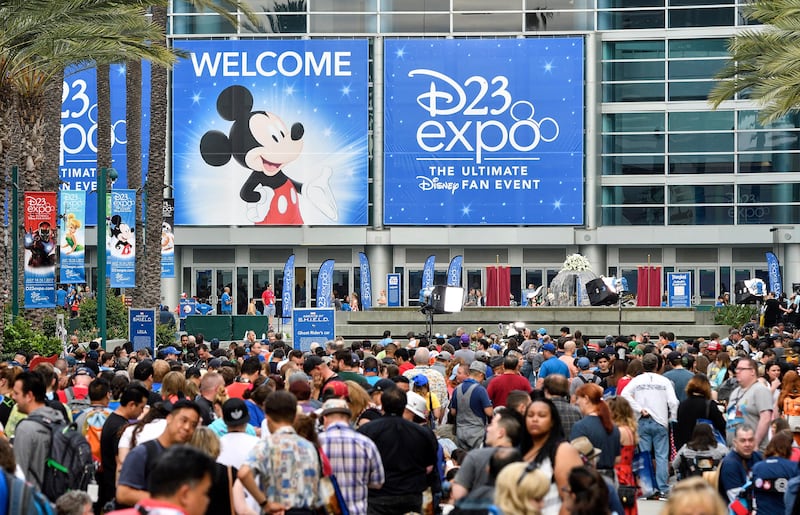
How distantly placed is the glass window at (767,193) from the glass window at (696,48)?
5605 millimetres

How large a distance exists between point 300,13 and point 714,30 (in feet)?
56.2

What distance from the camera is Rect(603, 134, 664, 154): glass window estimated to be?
5950cm

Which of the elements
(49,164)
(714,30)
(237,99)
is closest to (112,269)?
(49,164)

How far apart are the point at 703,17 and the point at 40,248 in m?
39.4

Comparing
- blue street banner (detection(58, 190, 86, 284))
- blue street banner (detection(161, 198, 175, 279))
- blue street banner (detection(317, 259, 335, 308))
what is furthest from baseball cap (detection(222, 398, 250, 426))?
blue street banner (detection(161, 198, 175, 279))

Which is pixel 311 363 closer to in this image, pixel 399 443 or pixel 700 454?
pixel 700 454

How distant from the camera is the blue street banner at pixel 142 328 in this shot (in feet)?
92.2

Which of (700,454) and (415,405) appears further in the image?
(700,454)

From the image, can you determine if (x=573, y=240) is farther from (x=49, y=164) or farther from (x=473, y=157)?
(x=49, y=164)

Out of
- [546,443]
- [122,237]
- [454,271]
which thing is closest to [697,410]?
[546,443]

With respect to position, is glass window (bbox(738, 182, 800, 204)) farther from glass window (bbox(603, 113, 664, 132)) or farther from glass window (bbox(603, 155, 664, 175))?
glass window (bbox(603, 113, 664, 132))

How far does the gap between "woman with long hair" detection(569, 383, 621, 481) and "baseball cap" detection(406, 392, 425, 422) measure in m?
A: 1.54

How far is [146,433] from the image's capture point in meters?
9.45

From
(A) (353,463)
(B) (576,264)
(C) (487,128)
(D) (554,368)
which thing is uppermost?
(C) (487,128)
